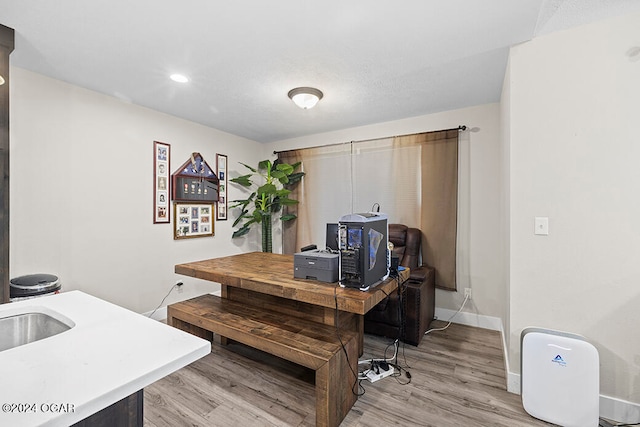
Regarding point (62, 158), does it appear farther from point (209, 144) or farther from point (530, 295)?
point (530, 295)

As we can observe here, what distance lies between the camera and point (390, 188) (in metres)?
3.70

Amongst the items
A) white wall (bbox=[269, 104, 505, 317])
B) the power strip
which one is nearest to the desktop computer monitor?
the power strip

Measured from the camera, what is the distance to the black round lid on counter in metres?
2.15

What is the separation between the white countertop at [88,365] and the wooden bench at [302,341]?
0.97 meters

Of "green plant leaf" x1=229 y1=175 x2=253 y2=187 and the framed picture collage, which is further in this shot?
"green plant leaf" x1=229 y1=175 x2=253 y2=187

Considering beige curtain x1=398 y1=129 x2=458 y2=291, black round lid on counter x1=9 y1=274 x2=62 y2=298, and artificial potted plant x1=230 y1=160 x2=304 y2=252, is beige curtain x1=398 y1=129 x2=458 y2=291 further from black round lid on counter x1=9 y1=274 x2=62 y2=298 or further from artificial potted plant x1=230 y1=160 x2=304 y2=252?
black round lid on counter x1=9 y1=274 x2=62 y2=298

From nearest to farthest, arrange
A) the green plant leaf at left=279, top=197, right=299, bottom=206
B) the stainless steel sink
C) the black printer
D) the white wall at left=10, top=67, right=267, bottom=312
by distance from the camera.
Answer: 1. the stainless steel sink
2. the black printer
3. the white wall at left=10, top=67, right=267, bottom=312
4. the green plant leaf at left=279, top=197, right=299, bottom=206

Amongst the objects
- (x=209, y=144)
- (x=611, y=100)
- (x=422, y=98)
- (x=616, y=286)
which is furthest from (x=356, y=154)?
(x=616, y=286)

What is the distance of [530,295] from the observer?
1957 mm

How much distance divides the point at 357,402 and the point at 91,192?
3013mm

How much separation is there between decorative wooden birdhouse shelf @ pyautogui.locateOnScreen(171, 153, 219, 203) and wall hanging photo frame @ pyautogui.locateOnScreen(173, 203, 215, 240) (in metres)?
0.09

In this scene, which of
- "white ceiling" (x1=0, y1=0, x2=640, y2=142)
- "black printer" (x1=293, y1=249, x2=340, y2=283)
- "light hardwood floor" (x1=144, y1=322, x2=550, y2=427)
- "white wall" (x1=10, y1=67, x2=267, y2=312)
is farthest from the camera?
"white wall" (x1=10, y1=67, x2=267, y2=312)

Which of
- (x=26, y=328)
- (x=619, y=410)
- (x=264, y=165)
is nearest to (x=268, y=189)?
(x=264, y=165)

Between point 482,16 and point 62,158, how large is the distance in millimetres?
3480
